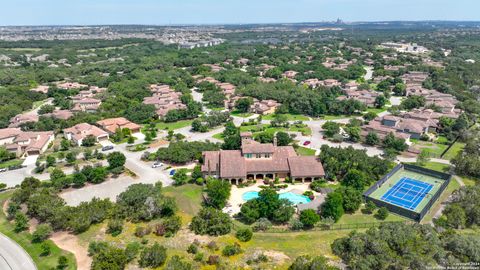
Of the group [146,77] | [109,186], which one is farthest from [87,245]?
[146,77]

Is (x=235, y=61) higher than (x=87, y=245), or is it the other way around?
(x=235, y=61)

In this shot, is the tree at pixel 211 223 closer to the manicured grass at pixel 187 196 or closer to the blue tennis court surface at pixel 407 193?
the manicured grass at pixel 187 196

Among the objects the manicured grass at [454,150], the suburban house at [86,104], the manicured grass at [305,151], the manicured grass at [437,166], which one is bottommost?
the manicured grass at [437,166]

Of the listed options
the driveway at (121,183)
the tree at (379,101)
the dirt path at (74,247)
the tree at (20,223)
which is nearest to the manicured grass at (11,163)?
the driveway at (121,183)

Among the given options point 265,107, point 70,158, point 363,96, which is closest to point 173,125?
point 265,107

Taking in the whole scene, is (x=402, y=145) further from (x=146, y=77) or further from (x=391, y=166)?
(x=146, y=77)

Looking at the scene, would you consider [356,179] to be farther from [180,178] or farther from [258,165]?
[180,178]

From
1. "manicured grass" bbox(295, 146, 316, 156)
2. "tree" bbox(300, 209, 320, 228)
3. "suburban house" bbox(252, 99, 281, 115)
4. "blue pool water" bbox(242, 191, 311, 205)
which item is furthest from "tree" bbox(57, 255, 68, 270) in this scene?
"suburban house" bbox(252, 99, 281, 115)

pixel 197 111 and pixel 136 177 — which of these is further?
pixel 197 111
